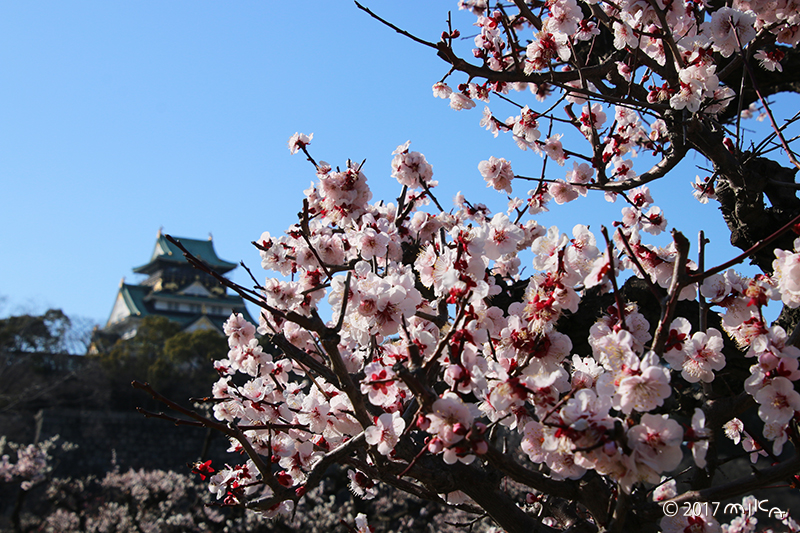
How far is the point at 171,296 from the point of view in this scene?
102 ft

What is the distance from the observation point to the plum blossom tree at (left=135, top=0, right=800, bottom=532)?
4.60ft

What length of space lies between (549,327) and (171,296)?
106 feet

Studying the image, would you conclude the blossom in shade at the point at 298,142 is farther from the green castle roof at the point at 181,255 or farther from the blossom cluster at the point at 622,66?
the green castle roof at the point at 181,255

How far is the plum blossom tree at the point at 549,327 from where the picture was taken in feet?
4.60

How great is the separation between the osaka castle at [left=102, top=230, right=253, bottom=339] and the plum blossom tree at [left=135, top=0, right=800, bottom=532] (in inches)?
1057

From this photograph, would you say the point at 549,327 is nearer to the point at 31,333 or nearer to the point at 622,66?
the point at 622,66

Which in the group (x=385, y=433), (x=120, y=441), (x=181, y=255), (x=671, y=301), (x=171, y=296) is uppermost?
(x=181, y=255)

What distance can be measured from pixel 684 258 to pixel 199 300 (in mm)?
32781

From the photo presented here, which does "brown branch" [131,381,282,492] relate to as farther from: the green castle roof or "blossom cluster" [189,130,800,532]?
the green castle roof

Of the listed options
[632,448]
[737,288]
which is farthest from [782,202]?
[632,448]

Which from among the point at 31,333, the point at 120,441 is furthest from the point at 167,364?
the point at 31,333

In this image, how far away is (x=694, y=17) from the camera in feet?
9.07

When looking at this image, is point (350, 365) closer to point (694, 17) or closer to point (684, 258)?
point (684, 258)

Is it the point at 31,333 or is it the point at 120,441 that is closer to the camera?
the point at 120,441
